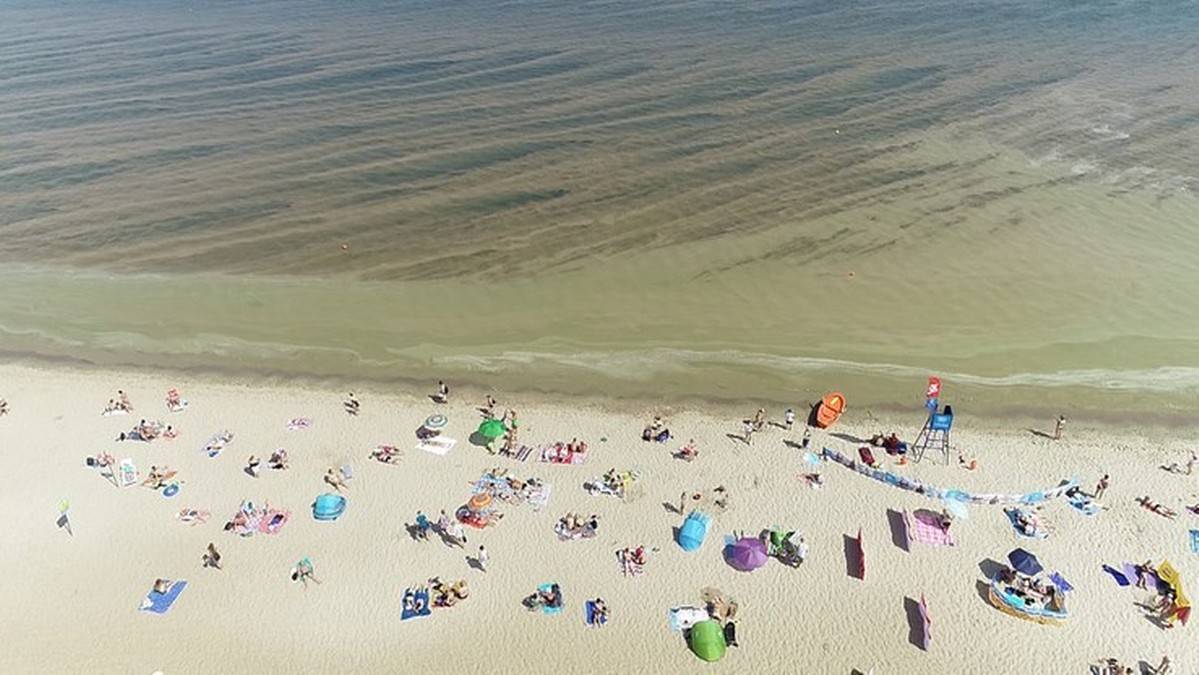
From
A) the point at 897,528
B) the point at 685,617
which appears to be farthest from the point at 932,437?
the point at 685,617

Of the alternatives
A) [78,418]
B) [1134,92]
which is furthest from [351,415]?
A: [1134,92]

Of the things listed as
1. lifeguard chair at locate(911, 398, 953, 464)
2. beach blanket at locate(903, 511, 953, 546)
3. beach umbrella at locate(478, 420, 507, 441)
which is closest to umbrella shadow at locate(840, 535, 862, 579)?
beach blanket at locate(903, 511, 953, 546)

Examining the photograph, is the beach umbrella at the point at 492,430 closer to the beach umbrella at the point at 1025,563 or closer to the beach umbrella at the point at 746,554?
the beach umbrella at the point at 746,554

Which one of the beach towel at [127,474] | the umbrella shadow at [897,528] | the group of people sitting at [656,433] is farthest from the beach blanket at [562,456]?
the beach towel at [127,474]

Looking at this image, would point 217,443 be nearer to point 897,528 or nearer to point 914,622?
point 897,528

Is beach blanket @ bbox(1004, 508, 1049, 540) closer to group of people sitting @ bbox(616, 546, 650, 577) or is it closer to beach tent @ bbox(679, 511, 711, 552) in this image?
beach tent @ bbox(679, 511, 711, 552)
